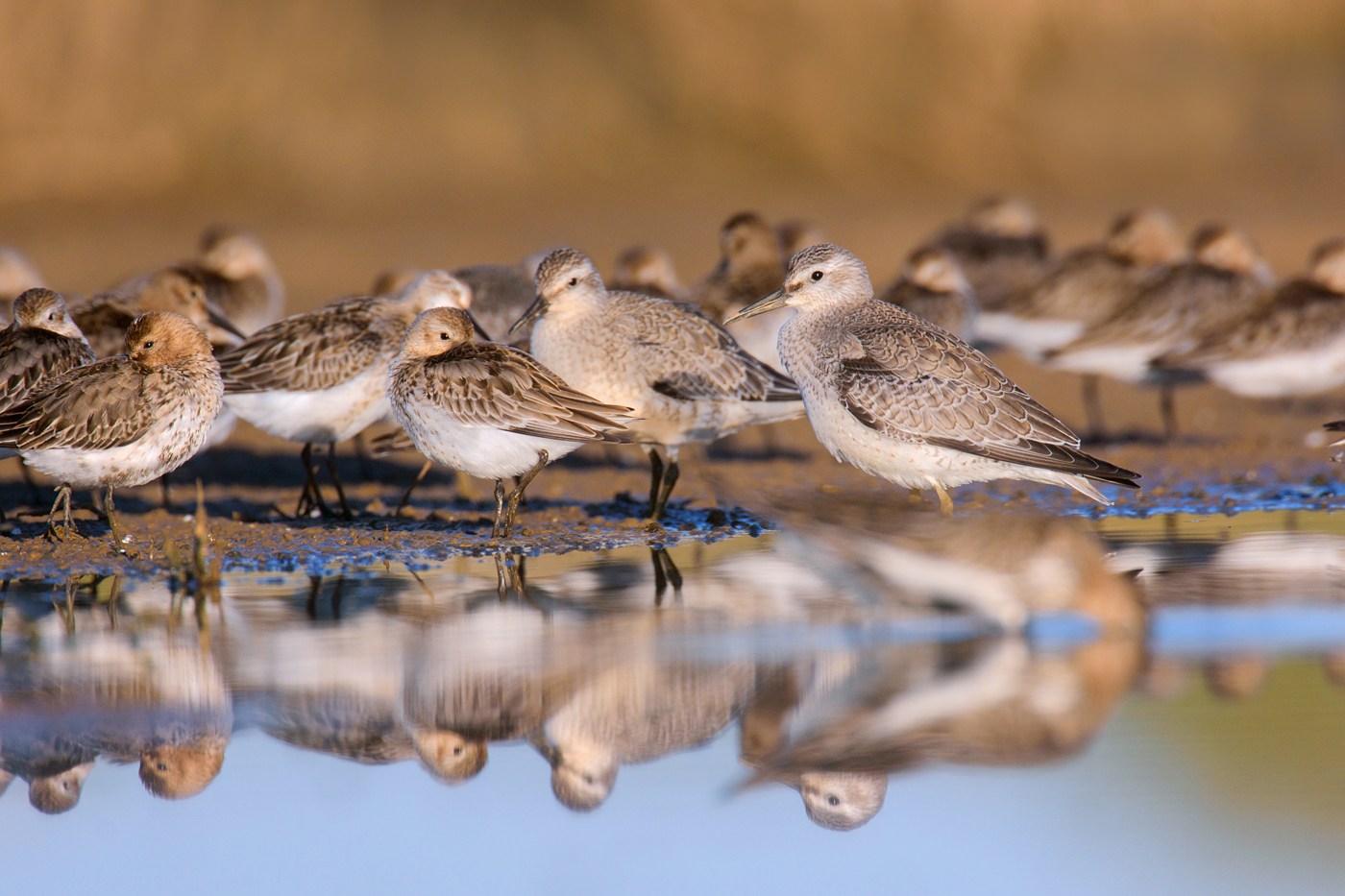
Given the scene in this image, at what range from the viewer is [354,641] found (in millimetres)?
6301

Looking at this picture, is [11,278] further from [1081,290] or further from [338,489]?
[1081,290]

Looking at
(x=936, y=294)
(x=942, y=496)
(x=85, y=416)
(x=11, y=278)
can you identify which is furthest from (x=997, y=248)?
(x=85, y=416)

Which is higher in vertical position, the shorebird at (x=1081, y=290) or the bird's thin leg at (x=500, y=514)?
the shorebird at (x=1081, y=290)

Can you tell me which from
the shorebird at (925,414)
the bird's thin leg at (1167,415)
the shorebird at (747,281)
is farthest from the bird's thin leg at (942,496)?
the bird's thin leg at (1167,415)

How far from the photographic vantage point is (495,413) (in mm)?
8219

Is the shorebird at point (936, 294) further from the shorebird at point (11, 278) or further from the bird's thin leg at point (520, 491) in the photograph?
the shorebird at point (11, 278)

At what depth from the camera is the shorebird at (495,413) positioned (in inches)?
325

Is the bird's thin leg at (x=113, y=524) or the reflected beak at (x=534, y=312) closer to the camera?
the bird's thin leg at (x=113, y=524)

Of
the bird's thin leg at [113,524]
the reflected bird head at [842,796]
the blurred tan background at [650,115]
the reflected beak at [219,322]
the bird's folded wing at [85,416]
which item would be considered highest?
the blurred tan background at [650,115]

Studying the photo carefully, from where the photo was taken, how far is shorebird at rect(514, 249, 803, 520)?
928 cm

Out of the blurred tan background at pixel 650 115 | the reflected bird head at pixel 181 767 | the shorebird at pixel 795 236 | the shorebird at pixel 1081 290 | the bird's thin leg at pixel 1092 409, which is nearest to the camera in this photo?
the reflected bird head at pixel 181 767

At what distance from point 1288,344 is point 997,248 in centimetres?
527

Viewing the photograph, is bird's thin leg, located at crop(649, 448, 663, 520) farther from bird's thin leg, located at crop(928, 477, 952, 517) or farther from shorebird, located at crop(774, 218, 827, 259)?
shorebird, located at crop(774, 218, 827, 259)

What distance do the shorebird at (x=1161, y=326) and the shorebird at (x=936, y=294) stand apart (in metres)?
0.85
